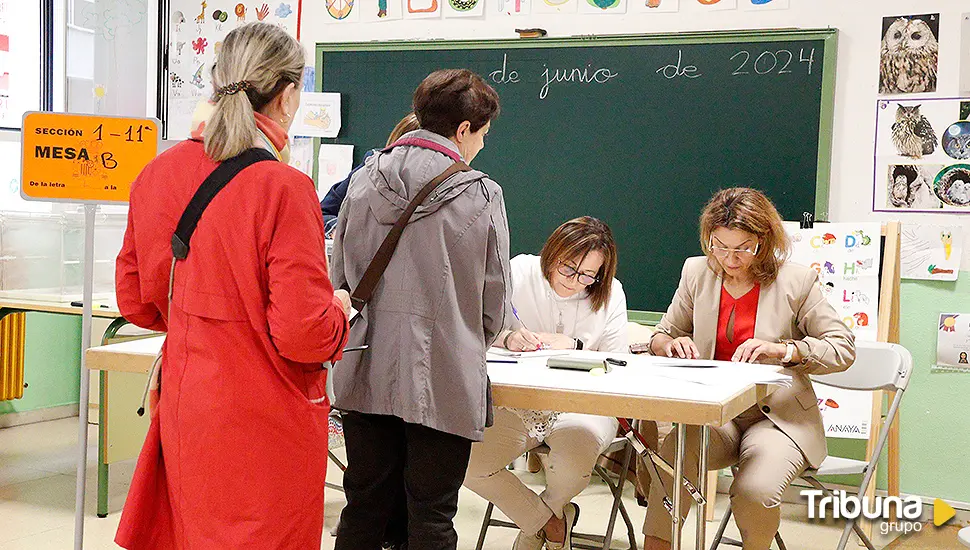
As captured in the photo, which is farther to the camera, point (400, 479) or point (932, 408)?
point (932, 408)

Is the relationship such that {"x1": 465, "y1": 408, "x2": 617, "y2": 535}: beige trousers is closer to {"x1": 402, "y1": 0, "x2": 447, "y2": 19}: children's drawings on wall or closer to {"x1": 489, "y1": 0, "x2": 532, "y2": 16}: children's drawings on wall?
{"x1": 489, "y1": 0, "x2": 532, "y2": 16}: children's drawings on wall

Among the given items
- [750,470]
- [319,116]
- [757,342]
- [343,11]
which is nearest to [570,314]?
[757,342]

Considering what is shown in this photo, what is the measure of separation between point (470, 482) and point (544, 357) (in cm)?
44

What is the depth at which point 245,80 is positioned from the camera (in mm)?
1841

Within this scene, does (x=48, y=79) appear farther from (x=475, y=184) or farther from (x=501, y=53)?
(x=475, y=184)

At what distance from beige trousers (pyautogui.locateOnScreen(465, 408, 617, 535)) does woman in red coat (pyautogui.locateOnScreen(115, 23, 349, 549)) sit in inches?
41.9

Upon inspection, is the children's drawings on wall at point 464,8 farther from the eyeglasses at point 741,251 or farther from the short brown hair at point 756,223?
the eyeglasses at point 741,251

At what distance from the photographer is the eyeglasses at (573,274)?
3.33 m

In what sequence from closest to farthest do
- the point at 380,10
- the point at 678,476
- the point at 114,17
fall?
the point at 678,476 < the point at 380,10 < the point at 114,17

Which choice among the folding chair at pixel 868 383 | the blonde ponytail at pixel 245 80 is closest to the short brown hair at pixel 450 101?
the blonde ponytail at pixel 245 80

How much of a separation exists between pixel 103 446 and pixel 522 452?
5.67 ft

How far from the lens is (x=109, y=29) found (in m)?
5.73

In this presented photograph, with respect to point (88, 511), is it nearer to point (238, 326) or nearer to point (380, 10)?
point (238, 326)

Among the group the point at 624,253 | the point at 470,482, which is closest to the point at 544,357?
the point at 470,482
